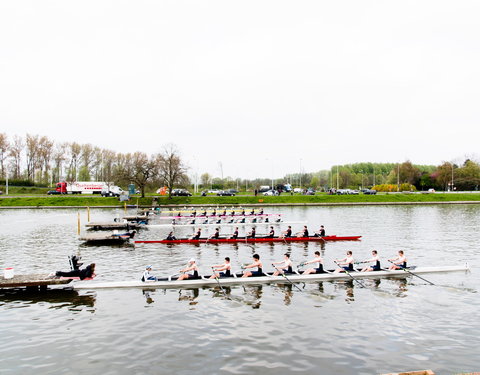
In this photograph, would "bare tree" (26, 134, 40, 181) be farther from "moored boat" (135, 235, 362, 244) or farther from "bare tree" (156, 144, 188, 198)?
"moored boat" (135, 235, 362, 244)

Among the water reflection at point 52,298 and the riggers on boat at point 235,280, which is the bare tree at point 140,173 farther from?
the riggers on boat at point 235,280

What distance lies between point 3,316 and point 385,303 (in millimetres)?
18245

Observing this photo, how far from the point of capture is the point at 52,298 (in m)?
19.8

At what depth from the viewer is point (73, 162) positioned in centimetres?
12625

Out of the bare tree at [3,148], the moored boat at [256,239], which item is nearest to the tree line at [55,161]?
the bare tree at [3,148]

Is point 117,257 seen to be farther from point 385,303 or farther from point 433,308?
point 433,308

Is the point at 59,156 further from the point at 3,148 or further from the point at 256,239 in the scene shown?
the point at 256,239

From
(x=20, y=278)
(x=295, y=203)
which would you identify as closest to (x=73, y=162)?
(x=295, y=203)

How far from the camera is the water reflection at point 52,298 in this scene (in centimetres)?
1872

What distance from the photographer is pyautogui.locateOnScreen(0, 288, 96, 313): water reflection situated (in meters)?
18.7

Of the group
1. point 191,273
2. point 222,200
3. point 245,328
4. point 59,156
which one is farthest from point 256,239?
point 59,156

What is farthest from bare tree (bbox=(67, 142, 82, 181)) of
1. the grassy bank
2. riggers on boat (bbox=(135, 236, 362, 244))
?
riggers on boat (bbox=(135, 236, 362, 244))

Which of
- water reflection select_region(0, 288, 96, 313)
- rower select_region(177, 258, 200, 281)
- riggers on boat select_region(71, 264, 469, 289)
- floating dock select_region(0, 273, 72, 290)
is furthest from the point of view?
rower select_region(177, 258, 200, 281)

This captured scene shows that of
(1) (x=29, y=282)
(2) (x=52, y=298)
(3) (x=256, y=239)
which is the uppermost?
(1) (x=29, y=282)
